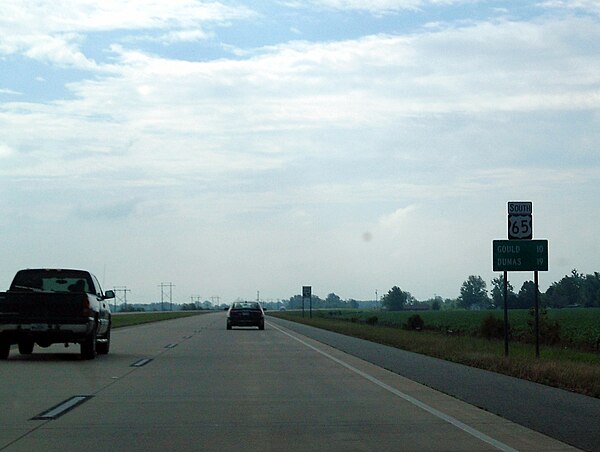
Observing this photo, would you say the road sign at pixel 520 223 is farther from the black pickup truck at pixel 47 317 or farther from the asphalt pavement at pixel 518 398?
the black pickup truck at pixel 47 317

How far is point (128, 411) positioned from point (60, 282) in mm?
12493

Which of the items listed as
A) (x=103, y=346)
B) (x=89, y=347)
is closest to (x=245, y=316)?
(x=103, y=346)

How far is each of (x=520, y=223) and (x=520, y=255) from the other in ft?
2.74

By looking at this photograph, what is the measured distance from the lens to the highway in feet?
37.8

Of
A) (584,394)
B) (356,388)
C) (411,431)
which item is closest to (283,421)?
(411,431)

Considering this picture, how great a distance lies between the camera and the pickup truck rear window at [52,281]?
25.7 meters

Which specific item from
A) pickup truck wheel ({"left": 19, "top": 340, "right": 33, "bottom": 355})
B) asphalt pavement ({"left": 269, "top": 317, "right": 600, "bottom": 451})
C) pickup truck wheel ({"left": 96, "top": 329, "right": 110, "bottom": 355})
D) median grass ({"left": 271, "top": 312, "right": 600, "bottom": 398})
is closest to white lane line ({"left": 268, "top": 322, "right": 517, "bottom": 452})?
asphalt pavement ({"left": 269, "top": 317, "right": 600, "bottom": 451})

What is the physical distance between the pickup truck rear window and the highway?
2400 millimetres

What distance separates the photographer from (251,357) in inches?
1067

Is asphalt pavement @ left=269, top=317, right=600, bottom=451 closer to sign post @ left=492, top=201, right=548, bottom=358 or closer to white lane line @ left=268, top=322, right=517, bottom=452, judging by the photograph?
white lane line @ left=268, top=322, right=517, bottom=452

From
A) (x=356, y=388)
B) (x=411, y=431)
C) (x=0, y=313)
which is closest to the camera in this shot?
(x=411, y=431)

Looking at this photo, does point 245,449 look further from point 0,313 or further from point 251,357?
point 251,357

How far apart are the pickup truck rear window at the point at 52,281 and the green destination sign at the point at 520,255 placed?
10.6 m

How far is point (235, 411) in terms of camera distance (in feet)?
47.5
